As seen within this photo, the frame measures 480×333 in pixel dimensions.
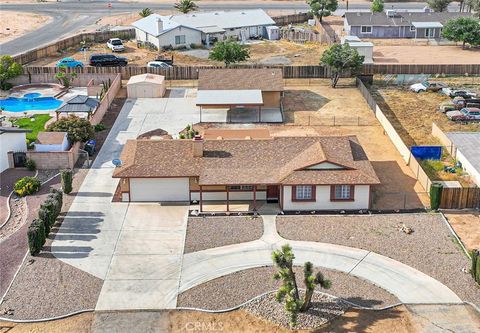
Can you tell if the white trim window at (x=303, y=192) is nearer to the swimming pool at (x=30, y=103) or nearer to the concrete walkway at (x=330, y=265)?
the concrete walkway at (x=330, y=265)

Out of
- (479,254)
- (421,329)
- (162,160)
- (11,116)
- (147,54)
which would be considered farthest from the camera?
(147,54)

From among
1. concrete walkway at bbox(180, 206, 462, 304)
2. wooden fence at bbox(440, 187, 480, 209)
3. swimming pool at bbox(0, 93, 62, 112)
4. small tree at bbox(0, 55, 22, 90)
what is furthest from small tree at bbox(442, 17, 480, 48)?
concrete walkway at bbox(180, 206, 462, 304)

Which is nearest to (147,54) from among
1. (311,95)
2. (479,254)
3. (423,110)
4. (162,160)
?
(311,95)

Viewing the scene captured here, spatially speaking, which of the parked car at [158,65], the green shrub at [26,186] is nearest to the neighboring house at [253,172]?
the green shrub at [26,186]

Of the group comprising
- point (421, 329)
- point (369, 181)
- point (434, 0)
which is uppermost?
point (434, 0)

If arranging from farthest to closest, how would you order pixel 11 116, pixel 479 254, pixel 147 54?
pixel 147 54, pixel 11 116, pixel 479 254

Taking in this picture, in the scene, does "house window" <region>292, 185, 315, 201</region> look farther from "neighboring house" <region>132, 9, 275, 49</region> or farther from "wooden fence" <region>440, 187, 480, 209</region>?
"neighboring house" <region>132, 9, 275, 49</region>

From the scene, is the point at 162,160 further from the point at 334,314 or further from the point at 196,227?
the point at 334,314

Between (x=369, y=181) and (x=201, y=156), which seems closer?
(x=369, y=181)
